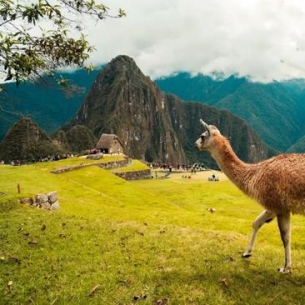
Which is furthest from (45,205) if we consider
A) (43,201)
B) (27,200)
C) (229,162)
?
(229,162)

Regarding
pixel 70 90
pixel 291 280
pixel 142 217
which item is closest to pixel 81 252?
pixel 70 90

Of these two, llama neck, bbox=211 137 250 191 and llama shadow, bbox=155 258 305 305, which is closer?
llama shadow, bbox=155 258 305 305

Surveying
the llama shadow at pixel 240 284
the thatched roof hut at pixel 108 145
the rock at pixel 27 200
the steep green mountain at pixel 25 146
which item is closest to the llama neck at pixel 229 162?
the llama shadow at pixel 240 284

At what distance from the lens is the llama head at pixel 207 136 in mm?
9516

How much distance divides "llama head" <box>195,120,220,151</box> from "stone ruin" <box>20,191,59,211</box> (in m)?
11.4

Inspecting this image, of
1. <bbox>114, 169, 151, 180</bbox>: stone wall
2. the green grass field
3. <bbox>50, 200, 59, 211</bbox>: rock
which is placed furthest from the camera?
<bbox>114, 169, 151, 180</bbox>: stone wall

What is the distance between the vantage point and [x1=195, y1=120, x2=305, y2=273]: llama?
8297 mm

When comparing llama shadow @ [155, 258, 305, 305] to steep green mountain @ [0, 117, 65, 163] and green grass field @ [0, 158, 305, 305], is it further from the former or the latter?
steep green mountain @ [0, 117, 65, 163]

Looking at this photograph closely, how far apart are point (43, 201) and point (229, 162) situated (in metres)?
12.1

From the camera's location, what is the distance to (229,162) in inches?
375

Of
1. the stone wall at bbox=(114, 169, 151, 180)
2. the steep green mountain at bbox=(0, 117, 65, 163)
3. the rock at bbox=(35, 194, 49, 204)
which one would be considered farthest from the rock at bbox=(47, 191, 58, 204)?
the steep green mountain at bbox=(0, 117, 65, 163)

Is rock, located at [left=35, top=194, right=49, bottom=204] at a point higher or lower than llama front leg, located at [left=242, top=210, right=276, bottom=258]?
lower

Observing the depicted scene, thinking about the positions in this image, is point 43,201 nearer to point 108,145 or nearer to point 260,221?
point 260,221

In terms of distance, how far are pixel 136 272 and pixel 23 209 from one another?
29.3ft
